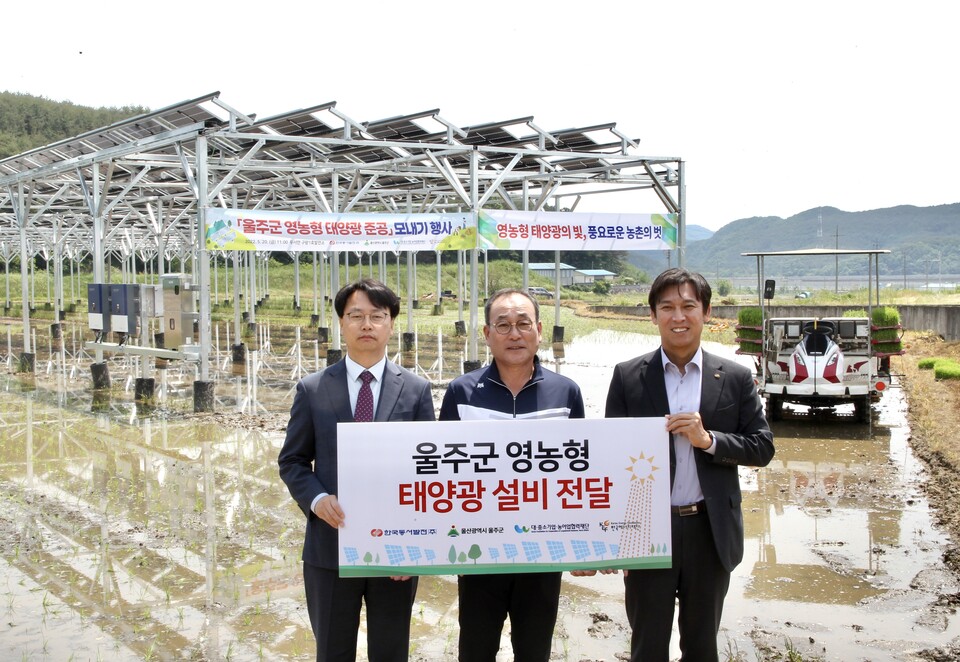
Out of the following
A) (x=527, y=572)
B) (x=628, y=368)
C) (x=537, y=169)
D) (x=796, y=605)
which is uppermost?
(x=537, y=169)

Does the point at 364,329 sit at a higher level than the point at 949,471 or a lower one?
higher

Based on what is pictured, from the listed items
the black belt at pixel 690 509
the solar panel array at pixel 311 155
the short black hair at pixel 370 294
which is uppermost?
the solar panel array at pixel 311 155

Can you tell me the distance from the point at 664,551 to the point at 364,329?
129 centimetres

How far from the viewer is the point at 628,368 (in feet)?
10.8

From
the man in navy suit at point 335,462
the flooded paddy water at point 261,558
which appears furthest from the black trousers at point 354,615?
the flooded paddy water at point 261,558

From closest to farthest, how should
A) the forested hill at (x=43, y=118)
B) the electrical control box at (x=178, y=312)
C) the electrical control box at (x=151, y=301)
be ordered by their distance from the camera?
1. the electrical control box at (x=178, y=312)
2. the electrical control box at (x=151, y=301)
3. the forested hill at (x=43, y=118)

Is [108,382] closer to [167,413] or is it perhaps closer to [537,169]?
[167,413]

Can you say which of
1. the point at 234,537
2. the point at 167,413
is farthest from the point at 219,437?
the point at 234,537

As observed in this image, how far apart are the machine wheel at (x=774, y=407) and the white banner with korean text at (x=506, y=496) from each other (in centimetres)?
805

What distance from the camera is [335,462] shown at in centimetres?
309

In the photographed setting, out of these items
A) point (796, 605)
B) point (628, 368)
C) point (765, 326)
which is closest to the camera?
point (628, 368)

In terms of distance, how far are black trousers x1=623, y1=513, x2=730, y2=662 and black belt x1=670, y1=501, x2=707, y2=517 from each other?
0.01 meters

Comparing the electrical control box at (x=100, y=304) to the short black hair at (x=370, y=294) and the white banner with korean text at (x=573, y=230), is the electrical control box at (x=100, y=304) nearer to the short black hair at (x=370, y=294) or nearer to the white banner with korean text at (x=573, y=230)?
the white banner with korean text at (x=573, y=230)

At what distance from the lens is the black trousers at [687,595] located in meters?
3.10
